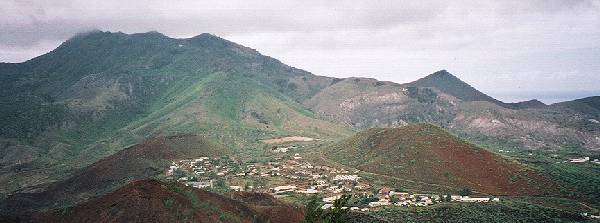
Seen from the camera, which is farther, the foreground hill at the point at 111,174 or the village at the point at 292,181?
the foreground hill at the point at 111,174

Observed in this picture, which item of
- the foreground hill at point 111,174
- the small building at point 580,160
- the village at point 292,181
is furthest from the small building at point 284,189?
the small building at point 580,160

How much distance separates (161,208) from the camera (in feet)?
230

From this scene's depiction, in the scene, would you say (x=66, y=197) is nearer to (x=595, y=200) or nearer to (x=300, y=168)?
(x=300, y=168)

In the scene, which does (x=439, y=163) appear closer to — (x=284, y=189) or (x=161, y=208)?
(x=284, y=189)

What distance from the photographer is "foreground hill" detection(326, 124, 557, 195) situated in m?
132

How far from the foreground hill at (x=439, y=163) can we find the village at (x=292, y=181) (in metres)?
12.7

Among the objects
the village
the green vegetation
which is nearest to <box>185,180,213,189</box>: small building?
the village

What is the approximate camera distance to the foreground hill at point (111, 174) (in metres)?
126

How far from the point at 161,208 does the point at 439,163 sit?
3701 inches

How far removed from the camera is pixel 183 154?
168m

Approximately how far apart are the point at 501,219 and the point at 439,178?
4168 cm

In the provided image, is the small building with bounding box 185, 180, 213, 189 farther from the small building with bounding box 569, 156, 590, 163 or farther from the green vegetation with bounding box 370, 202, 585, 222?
the small building with bounding box 569, 156, 590, 163

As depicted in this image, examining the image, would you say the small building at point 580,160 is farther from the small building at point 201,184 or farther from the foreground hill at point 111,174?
the small building at point 201,184

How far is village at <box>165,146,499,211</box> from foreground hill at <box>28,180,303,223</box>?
3122cm
